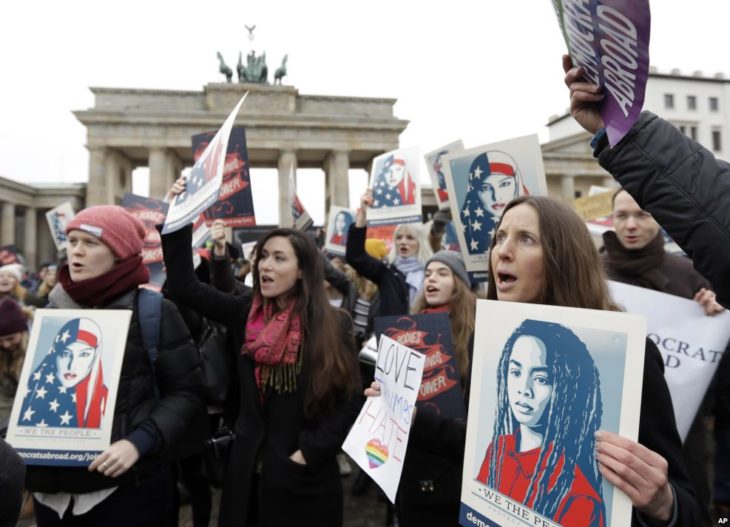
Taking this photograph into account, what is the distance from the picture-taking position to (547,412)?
112cm

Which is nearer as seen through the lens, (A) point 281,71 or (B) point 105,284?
(B) point 105,284

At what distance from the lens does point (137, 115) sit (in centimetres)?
3447

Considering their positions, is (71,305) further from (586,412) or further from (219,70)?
(219,70)

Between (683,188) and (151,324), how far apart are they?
2.19 metres

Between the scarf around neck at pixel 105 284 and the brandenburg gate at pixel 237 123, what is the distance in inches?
1245

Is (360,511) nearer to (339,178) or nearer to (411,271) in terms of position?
(411,271)

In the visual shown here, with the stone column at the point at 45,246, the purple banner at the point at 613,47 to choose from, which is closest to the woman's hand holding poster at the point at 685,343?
the purple banner at the point at 613,47

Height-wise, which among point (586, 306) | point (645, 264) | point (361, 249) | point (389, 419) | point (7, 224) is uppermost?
point (7, 224)

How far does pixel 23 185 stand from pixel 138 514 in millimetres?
40113

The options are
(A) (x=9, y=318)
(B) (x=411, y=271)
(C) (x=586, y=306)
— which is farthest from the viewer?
(B) (x=411, y=271)

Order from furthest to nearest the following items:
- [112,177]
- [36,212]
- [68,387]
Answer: [36,212] → [112,177] → [68,387]

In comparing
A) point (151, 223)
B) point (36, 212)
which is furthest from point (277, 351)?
point (36, 212)

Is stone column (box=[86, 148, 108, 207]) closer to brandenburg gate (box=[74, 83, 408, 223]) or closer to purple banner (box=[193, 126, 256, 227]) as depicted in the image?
brandenburg gate (box=[74, 83, 408, 223])

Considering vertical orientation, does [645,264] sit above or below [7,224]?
below
